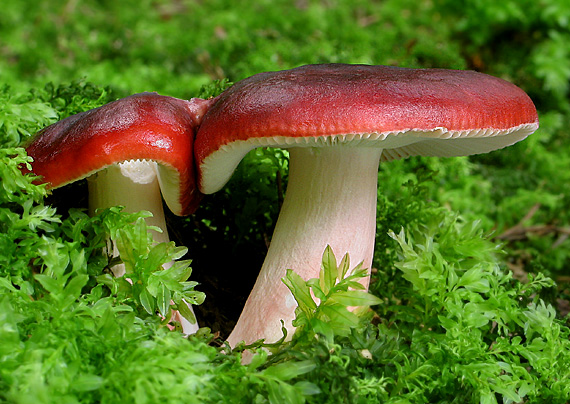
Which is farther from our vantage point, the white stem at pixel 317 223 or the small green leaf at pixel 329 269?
the white stem at pixel 317 223

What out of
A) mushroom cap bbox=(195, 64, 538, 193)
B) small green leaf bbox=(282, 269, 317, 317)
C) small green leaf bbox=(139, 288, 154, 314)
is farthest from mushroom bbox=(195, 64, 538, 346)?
small green leaf bbox=(139, 288, 154, 314)

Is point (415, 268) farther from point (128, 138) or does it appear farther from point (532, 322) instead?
point (128, 138)

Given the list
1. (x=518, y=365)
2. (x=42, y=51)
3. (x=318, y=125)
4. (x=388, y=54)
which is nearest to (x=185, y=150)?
(x=318, y=125)

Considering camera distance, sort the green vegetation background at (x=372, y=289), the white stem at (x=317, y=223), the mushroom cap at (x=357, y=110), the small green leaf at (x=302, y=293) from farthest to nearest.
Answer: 1. the white stem at (x=317, y=223)
2. the small green leaf at (x=302, y=293)
3. the mushroom cap at (x=357, y=110)
4. the green vegetation background at (x=372, y=289)

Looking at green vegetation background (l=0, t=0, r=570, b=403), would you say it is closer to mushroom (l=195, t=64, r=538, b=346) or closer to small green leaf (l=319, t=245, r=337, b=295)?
small green leaf (l=319, t=245, r=337, b=295)

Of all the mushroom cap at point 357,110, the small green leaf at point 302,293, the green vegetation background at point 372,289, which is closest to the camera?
the green vegetation background at point 372,289

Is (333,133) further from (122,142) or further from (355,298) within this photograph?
(122,142)

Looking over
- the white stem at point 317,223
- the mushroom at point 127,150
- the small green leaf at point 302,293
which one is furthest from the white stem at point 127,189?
the small green leaf at point 302,293

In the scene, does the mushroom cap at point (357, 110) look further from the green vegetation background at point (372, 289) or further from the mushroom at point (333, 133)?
the green vegetation background at point (372, 289)
